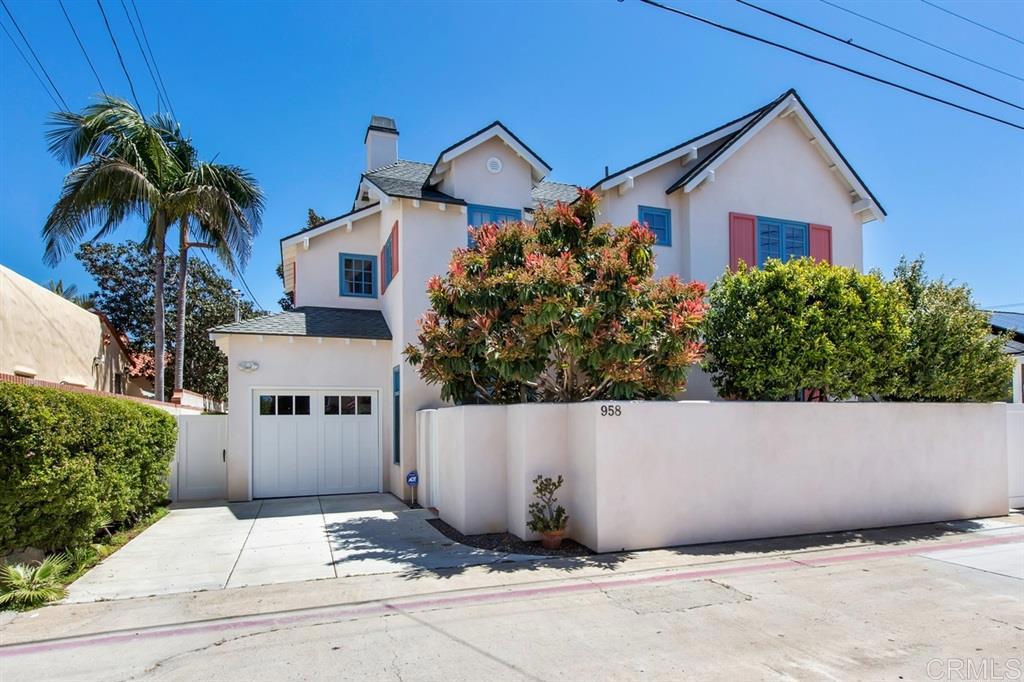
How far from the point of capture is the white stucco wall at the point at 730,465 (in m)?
8.66

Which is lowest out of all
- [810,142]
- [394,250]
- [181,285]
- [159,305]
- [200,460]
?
[200,460]

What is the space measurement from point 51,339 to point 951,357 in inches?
768

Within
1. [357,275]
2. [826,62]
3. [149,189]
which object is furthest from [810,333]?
[149,189]

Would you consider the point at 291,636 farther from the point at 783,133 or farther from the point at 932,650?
the point at 783,133

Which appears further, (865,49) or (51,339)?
(51,339)

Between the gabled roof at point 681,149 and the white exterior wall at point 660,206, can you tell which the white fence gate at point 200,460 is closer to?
the white exterior wall at point 660,206

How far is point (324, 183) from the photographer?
66.4 ft

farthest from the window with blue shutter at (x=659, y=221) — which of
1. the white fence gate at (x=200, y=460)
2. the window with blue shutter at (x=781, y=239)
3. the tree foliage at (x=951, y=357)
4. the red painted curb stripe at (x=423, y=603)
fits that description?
the white fence gate at (x=200, y=460)

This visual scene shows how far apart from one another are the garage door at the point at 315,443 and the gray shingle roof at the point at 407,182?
4.72 meters

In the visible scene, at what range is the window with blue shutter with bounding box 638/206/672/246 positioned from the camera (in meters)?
13.8

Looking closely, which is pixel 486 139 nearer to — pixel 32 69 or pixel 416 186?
pixel 416 186

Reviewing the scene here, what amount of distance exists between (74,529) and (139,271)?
2314 centimetres

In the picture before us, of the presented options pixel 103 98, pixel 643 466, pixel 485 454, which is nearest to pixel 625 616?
pixel 643 466

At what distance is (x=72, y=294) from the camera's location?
2720cm
